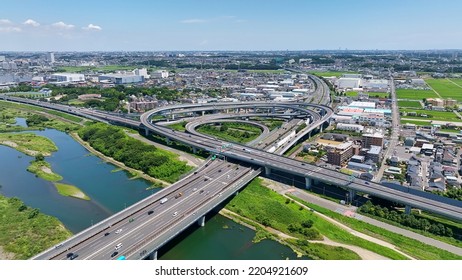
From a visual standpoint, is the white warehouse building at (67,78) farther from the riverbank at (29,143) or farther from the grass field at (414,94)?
the grass field at (414,94)

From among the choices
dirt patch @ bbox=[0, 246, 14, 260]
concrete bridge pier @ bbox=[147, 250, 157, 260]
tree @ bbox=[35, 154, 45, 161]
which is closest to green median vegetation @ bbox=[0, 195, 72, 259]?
dirt patch @ bbox=[0, 246, 14, 260]

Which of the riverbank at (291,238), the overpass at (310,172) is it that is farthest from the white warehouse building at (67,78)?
the riverbank at (291,238)

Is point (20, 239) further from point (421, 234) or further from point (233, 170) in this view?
point (421, 234)

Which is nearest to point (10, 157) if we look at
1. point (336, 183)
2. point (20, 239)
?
point (20, 239)

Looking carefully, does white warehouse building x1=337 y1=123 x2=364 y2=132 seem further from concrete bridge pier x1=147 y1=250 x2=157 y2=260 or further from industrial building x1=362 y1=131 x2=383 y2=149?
concrete bridge pier x1=147 y1=250 x2=157 y2=260

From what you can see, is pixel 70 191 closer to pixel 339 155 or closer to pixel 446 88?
pixel 339 155

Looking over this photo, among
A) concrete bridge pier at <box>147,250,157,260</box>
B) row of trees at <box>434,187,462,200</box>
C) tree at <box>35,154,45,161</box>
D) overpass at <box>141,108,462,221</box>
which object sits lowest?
concrete bridge pier at <box>147,250,157,260</box>

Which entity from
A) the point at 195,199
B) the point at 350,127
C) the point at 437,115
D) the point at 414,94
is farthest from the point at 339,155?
the point at 414,94
